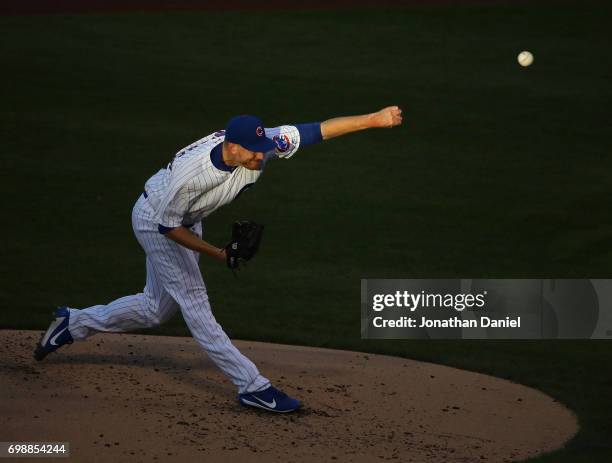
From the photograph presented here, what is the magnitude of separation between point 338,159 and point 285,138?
653cm

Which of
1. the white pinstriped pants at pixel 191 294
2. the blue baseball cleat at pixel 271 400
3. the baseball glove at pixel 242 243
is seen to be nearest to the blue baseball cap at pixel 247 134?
the baseball glove at pixel 242 243

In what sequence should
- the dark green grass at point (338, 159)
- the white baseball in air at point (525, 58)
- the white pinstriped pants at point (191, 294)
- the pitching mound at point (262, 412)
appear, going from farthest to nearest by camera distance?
the white baseball in air at point (525, 58) → the dark green grass at point (338, 159) → the white pinstriped pants at point (191, 294) → the pitching mound at point (262, 412)

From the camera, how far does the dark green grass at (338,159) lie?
9477mm

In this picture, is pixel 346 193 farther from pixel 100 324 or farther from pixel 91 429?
pixel 91 429

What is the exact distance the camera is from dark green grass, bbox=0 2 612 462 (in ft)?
31.1

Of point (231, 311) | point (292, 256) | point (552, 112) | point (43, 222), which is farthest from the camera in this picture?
point (552, 112)

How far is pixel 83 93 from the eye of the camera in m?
15.8

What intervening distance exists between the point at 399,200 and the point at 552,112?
3997 millimetres

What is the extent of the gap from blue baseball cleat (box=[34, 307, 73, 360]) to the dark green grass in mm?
1182

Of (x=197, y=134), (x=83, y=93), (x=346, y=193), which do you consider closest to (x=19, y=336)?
(x=346, y=193)

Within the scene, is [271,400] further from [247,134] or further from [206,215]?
[247,134]

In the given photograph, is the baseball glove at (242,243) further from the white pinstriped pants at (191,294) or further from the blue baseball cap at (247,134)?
the blue baseball cap at (247,134)

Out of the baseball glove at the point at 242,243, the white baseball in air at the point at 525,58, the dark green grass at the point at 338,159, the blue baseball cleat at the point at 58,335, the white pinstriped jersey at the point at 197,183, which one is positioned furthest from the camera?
the white baseball in air at the point at 525,58

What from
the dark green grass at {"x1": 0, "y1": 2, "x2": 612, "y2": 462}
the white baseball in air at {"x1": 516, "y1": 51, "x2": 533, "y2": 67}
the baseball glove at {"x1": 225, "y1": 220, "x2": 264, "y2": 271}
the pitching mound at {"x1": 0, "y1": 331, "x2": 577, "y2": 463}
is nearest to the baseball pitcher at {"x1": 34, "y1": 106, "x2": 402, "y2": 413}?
the baseball glove at {"x1": 225, "y1": 220, "x2": 264, "y2": 271}
